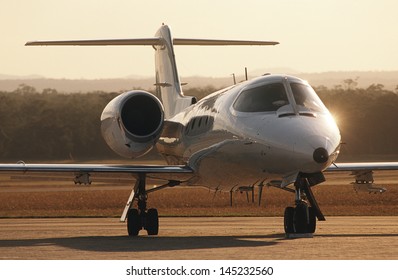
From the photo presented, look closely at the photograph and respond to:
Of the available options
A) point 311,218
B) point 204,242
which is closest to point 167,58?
point 311,218

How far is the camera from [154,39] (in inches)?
1237

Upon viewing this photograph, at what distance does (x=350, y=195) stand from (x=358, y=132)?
2889 centimetres

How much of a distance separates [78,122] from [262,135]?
4429 centimetres

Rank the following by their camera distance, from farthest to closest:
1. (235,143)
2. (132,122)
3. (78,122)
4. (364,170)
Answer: (78,122)
(132,122)
(364,170)
(235,143)

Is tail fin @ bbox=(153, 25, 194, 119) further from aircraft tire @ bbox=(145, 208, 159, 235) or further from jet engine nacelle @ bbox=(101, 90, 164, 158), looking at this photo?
aircraft tire @ bbox=(145, 208, 159, 235)

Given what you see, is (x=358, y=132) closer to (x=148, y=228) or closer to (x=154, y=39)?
(x=154, y=39)

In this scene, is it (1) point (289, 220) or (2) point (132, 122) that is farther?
(2) point (132, 122)

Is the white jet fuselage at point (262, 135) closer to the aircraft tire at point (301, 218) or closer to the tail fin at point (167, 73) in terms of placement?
the aircraft tire at point (301, 218)

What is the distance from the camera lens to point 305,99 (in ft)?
68.7

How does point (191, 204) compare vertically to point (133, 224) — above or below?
below

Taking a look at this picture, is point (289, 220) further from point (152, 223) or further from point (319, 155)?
→ point (152, 223)

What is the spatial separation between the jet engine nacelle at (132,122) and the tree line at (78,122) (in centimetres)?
3207

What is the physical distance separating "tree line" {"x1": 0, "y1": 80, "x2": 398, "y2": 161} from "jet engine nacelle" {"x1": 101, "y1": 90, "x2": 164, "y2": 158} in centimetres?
3207

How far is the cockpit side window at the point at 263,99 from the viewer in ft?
68.7
